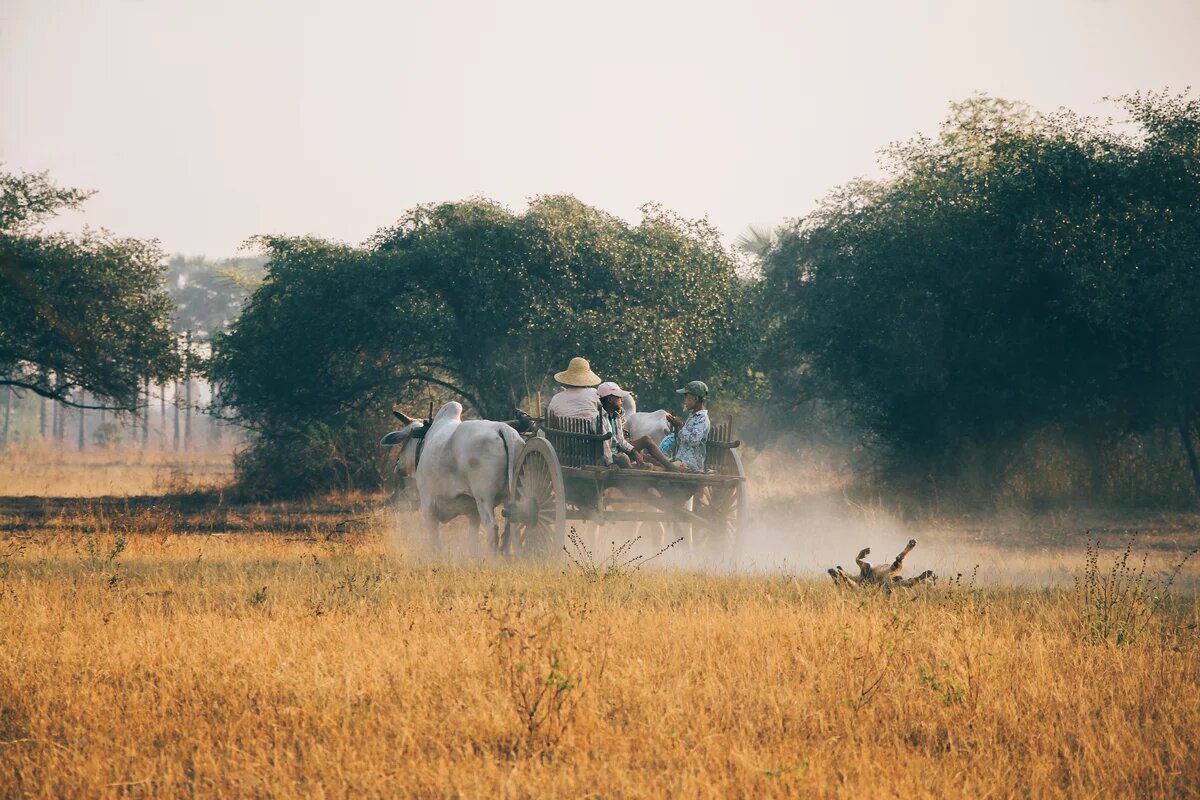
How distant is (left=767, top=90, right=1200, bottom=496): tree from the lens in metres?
17.4

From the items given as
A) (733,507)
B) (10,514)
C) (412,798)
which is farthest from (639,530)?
(10,514)

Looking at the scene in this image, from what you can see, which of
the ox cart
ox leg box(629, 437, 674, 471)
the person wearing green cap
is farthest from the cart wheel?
ox leg box(629, 437, 674, 471)

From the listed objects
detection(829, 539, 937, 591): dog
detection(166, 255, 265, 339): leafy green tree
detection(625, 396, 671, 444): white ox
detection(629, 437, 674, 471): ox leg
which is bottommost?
detection(829, 539, 937, 591): dog

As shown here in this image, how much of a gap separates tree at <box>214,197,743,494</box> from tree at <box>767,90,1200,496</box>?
2858 millimetres

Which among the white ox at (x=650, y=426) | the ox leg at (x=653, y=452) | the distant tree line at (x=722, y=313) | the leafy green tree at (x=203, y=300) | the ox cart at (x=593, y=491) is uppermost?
the leafy green tree at (x=203, y=300)

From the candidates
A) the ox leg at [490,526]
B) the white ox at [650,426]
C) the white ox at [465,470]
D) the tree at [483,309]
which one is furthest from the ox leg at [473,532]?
the tree at [483,309]

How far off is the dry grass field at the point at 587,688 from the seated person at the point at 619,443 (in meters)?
1.67

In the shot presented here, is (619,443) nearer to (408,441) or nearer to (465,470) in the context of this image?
(465,470)

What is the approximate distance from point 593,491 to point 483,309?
10.5 metres

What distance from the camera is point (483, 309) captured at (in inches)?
833

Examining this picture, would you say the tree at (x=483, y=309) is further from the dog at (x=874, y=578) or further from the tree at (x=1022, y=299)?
the dog at (x=874, y=578)

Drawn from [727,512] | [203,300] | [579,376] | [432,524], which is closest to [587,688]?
[579,376]

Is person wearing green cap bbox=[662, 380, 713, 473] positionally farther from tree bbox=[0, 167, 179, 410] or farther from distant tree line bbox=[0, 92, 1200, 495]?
tree bbox=[0, 167, 179, 410]

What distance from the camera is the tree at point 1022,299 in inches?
683
